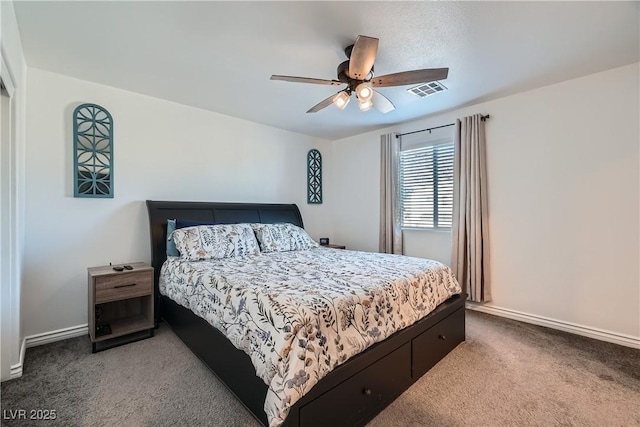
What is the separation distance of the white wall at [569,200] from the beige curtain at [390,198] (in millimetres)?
920

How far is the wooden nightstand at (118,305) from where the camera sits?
2.48 meters

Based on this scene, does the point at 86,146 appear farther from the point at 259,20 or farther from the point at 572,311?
the point at 572,311

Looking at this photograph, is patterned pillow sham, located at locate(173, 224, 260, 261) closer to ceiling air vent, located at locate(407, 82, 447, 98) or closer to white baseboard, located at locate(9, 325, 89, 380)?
white baseboard, located at locate(9, 325, 89, 380)

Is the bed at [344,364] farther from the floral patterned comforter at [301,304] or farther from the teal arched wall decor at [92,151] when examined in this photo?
the teal arched wall decor at [92,151]

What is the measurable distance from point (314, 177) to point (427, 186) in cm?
193

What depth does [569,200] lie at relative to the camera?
291cm

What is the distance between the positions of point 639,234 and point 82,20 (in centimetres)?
483

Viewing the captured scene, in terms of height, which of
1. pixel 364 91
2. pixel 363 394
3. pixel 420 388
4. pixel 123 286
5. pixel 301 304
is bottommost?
pixel 420 388

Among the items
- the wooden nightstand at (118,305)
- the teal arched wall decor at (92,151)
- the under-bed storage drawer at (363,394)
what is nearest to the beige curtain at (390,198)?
the under-bed storage drawer at (363,394)

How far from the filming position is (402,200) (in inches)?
168

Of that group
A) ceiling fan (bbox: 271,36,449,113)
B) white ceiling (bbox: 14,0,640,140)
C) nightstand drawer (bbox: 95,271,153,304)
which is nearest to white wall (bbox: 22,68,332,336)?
white ceiling (bbox: 14,0,640,140)

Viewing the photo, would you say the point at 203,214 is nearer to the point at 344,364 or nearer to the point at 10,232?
the point at 10,232

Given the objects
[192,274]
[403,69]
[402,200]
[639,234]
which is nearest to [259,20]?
[403,69]

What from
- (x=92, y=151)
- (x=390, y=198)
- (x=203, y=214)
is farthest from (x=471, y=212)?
(x=92, y=151)
